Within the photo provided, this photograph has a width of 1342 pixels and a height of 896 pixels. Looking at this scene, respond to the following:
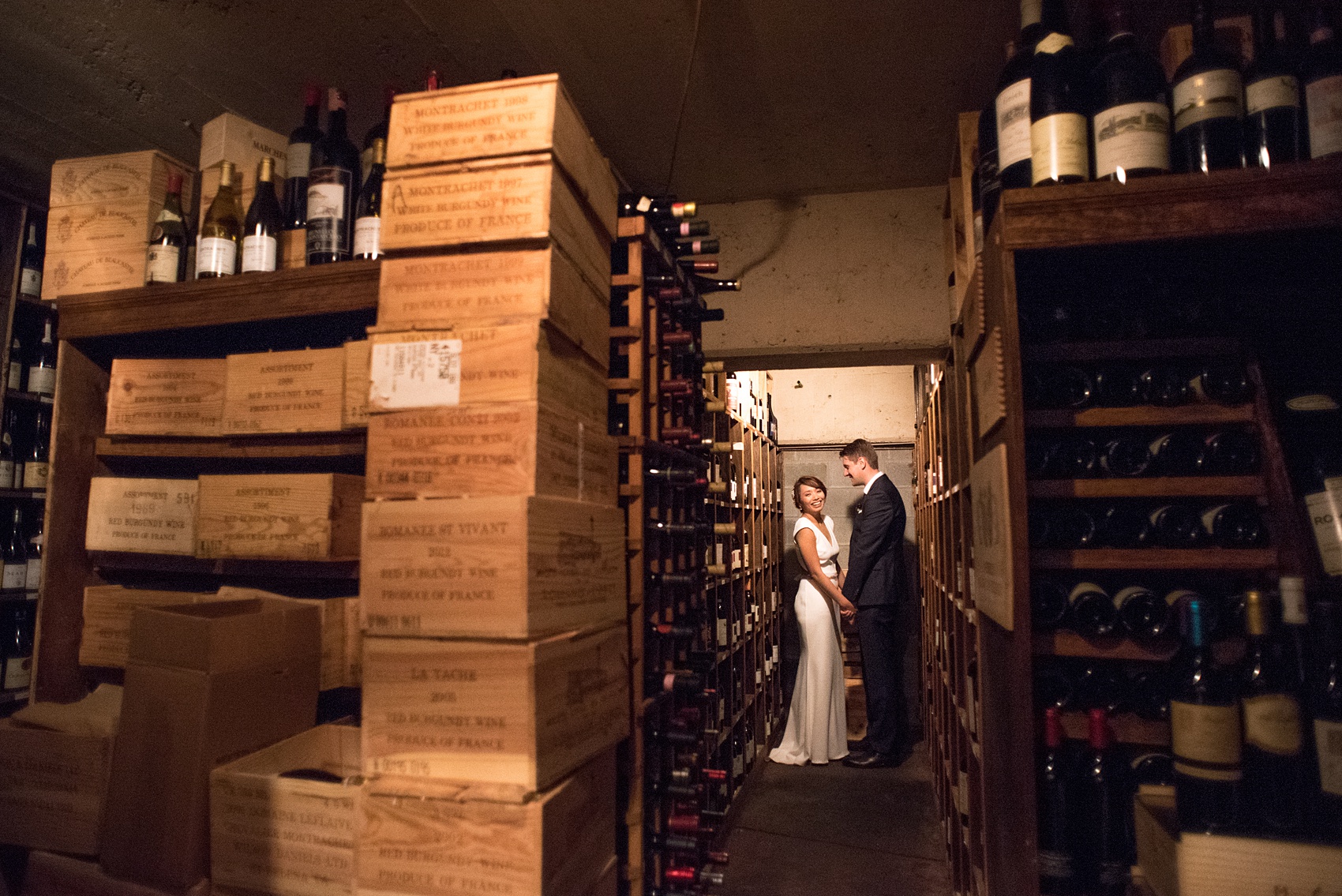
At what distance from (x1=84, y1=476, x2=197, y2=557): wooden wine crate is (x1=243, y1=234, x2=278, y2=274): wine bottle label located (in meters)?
0.63

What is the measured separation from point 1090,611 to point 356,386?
1.72 m

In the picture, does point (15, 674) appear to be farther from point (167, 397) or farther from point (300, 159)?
point (300, 159)

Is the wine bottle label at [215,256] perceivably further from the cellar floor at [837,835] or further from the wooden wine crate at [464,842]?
the cellar floor at [837,835]

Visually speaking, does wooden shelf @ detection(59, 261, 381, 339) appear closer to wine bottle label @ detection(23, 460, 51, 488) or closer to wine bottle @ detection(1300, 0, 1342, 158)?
wine bottle label @ detection(23, 460, 51, 488)

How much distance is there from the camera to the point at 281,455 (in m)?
1.93

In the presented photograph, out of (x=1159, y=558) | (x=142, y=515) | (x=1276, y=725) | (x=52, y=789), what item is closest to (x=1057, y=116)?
(x=1159, y=558)

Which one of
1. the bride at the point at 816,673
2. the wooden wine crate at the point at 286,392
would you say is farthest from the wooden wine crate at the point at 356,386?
the bride at the point at 816,673

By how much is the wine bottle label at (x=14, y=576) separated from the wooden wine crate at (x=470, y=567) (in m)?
2.66

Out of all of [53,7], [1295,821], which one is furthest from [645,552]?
[53,7]

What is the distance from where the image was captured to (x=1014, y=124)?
1.42 metres

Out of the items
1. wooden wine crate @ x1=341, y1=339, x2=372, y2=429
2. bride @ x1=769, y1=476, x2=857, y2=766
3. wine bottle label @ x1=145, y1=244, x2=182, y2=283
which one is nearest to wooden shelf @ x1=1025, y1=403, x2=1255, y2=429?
wooden wine crate @ x1=341, y1=339, x2=372, y2=429

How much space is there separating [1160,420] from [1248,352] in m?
0.23

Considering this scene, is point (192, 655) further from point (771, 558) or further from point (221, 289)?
point (771, 558)

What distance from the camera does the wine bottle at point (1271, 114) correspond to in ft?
4.18
